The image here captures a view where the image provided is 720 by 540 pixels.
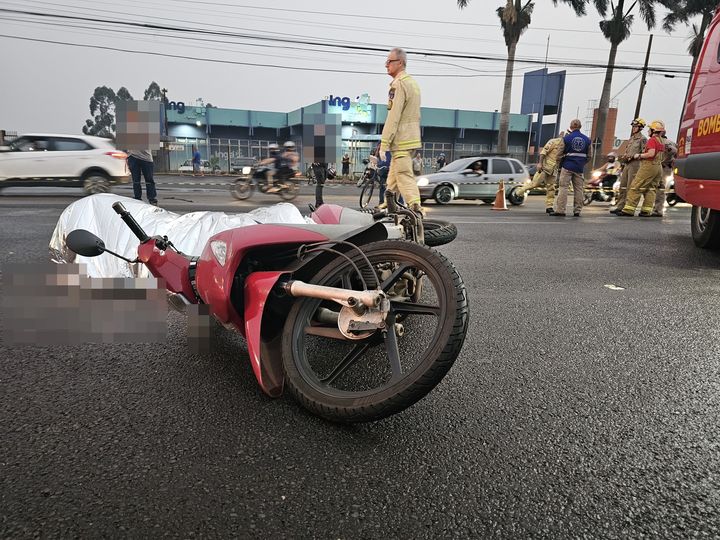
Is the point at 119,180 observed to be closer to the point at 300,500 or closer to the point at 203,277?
the point at 203,277

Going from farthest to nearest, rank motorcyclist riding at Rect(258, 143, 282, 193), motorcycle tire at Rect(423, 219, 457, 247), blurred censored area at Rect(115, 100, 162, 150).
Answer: motorcyclist riding at Rect(258, 143, 282, 193) < blurred censored area at Rect(115, 100, 162, 150) < motorcycle tire at Rect(423, 219, 457, 247)

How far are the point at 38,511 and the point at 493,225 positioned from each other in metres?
7.59

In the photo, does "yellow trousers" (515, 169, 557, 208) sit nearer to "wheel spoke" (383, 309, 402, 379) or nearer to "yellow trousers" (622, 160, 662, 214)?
"yellow trousers" (622, 160, 662, 214)

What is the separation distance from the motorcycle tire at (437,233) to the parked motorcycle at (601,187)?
13.2 m

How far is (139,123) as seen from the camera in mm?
6359

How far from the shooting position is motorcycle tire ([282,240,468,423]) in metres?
1.57

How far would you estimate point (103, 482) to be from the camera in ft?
4.74

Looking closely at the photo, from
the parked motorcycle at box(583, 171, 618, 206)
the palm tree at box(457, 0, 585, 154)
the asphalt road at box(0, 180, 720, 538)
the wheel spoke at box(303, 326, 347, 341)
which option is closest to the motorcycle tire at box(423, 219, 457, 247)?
the asphalt road at box(0, 180, 720, 538)

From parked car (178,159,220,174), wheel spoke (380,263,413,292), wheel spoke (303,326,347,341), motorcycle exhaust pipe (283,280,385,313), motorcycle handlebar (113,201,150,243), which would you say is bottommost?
parked car (178,159,220,174)

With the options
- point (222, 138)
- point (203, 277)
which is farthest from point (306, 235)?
point (222, 138)

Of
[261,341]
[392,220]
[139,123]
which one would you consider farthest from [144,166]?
[261,341]

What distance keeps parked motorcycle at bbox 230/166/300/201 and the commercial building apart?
2409 centimetres

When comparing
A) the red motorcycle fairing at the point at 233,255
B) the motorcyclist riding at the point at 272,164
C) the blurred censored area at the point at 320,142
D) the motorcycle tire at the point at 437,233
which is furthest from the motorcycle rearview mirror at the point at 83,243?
the motorcyclist riding at the point at 272,164

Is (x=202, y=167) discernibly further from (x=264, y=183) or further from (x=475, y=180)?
(x=475, y=180)
